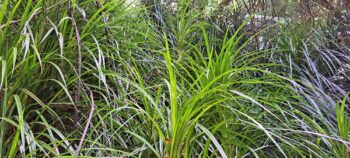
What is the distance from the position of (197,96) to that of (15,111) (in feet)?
1.51

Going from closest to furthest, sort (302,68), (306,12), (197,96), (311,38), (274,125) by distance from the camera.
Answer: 1. (197,96)
2. (274,125)
3. (302,68)
4. (311,38)
5. (306,12)

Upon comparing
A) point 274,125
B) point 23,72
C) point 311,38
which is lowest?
point 274,125

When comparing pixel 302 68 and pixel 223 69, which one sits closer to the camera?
pixel 223 69

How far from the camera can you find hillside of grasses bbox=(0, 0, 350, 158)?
2.64ft

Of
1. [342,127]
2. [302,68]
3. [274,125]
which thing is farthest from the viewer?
[302,68]

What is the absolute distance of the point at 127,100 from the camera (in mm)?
941

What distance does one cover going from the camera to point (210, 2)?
9.03ft

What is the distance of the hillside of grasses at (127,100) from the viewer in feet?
2.64

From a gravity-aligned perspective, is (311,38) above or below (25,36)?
below

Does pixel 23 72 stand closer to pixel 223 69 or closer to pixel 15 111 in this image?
pixel 15 111

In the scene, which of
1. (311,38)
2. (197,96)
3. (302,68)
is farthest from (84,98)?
(311,38)

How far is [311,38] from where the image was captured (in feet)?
6.40

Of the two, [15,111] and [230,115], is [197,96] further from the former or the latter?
[15,111]

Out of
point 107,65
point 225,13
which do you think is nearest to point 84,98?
point 107,65
